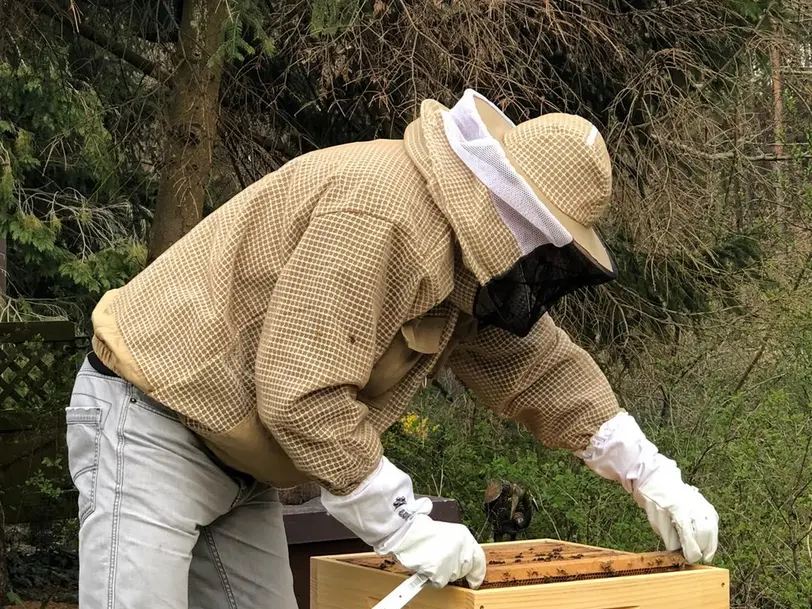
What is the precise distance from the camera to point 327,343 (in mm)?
1926

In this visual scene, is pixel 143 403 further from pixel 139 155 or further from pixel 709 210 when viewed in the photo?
pixel 709 210

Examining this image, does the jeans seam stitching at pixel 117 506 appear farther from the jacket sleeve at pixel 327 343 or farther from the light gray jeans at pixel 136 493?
the jacket sleeve at pixel 327 343

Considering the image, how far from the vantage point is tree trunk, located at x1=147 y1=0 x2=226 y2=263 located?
4.20 metres

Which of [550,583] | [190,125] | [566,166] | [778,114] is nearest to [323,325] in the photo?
[566,166]

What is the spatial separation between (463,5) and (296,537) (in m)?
2.13

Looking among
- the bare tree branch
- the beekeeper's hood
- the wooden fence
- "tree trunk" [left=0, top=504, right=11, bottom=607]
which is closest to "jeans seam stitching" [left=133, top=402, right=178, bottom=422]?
the beekeeper's hood

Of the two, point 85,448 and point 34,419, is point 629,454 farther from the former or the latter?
point 34,419

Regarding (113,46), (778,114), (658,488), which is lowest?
(778,114)

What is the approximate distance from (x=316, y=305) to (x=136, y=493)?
0.53 m

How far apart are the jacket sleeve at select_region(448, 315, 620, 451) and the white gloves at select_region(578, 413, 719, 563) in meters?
0.04

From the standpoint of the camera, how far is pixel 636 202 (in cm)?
499

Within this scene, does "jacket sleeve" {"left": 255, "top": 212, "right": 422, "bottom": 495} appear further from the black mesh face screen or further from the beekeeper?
the black mesh face screen

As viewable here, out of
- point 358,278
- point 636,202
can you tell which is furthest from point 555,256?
point 636,202

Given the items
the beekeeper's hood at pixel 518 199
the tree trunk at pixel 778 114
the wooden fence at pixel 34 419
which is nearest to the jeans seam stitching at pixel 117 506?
the beekeeper's hood at pixel 518 199
